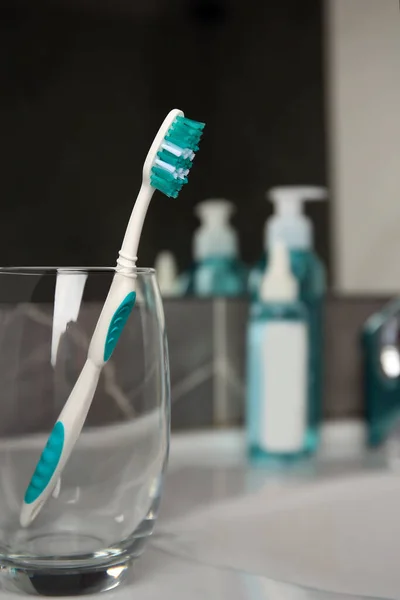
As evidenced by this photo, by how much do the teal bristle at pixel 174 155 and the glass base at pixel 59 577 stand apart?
0.67ft

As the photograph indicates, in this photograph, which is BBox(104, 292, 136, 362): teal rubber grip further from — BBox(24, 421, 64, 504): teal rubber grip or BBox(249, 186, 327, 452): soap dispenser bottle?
BBox(249, 186, 327, 452): soap dispenser bottle

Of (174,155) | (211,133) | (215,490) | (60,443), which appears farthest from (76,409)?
(211,133)

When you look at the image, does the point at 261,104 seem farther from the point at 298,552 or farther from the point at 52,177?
the point at 298,552

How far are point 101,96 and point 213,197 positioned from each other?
0.18 m

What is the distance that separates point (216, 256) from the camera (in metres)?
0.90

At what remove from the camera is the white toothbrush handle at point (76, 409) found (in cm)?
39

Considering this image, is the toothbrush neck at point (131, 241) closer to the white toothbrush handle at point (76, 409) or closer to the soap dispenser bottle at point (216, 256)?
the white toothbrush handle at point (76, 409)

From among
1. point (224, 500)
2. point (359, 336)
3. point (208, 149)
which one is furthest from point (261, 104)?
point (224, 500)

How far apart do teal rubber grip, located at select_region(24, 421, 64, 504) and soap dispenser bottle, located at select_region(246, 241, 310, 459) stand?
1.31ft

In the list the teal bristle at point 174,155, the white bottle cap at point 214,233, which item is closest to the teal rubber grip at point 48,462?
the teal bristle at point 174,155

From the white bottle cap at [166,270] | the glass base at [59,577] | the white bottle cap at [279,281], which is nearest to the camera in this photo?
the glass base at [59,577]

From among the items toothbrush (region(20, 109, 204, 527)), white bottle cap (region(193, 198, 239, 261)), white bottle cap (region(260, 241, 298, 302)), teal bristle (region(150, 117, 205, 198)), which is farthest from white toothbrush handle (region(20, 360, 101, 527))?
white bottle cap (region(193, 198, 239, 261))

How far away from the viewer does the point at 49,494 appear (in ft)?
1.28

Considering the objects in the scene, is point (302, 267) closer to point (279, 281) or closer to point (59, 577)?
point (279, 281)
